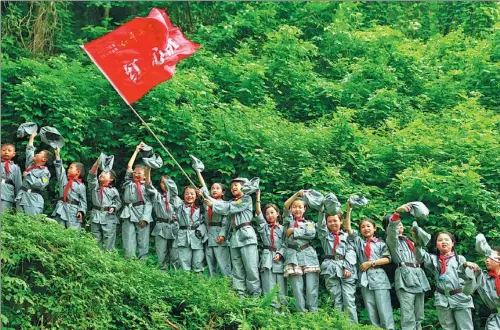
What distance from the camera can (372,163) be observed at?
15.2 metres

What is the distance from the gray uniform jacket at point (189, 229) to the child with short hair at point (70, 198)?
1.31 m

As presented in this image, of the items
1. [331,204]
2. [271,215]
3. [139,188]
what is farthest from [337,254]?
[139,188]

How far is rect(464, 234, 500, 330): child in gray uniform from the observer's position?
40.4ft

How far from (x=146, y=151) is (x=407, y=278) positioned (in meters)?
4.02

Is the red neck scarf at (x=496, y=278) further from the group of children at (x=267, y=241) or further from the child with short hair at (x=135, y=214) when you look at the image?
the child with short hair at (x=135, y=214)

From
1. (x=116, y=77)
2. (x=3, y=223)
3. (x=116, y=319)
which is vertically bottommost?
(x=116, y=319)

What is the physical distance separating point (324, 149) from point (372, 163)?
757 millimetres

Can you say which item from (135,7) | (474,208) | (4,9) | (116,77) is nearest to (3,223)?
(116,77)

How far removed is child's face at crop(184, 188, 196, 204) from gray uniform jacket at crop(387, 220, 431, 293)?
263cm

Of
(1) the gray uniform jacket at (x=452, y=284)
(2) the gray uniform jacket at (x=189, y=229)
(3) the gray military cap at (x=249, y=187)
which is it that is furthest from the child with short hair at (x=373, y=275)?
(2) the gray uniform jacket at (x=189, y=229)

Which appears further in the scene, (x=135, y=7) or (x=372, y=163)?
(x=135, y=7)

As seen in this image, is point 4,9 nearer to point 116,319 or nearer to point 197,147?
point 197,147

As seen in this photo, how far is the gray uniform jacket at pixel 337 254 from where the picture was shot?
13.0 metres

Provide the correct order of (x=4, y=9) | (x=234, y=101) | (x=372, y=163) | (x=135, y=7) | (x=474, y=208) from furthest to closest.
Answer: (x=135, y=7) → (x=4, y=9) → (x=234, y=101) → (x=372, y=163) → (x=474, y=208)
